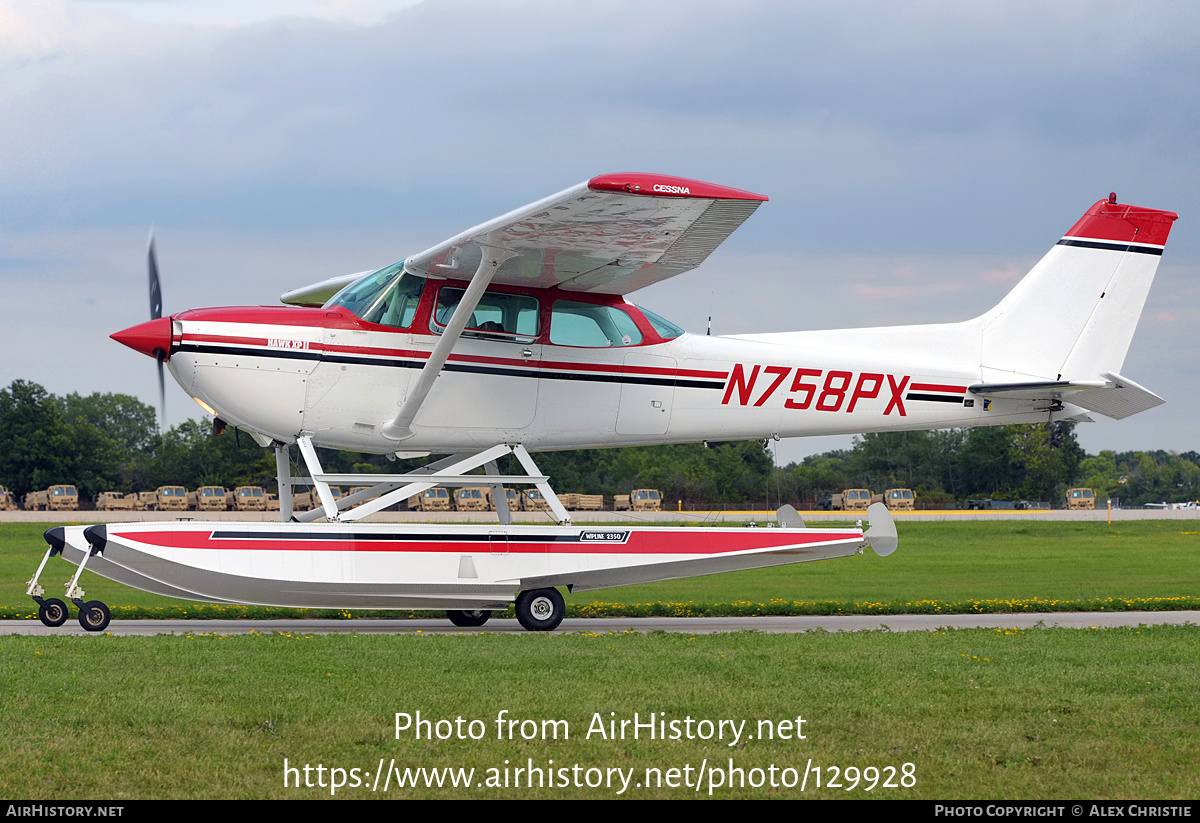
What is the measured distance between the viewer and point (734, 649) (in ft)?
33.5

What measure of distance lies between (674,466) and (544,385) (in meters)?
64.6

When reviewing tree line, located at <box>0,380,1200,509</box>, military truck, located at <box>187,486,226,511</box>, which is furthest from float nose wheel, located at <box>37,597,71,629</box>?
military truck, located at <box>187,486,226,511</box>

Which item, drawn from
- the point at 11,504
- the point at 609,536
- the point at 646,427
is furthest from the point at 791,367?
the point at 11,504

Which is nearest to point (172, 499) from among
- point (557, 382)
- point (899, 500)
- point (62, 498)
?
point (62, 498)

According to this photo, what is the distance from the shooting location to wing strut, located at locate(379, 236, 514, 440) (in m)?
11.9

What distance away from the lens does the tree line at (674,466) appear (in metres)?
71.6

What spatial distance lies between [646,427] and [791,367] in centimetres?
208

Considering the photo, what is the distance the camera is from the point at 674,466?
7762 cm

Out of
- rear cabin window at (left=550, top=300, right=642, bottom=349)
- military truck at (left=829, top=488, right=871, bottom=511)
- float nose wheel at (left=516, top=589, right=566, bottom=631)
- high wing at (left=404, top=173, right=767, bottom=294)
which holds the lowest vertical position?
military truck at (left=829, top=488, right=871, bottom=511)

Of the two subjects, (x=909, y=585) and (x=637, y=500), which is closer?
(x=909, y=585)

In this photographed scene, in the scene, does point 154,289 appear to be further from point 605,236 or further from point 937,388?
point 937,388

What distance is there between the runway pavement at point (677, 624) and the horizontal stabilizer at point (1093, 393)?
2.90m

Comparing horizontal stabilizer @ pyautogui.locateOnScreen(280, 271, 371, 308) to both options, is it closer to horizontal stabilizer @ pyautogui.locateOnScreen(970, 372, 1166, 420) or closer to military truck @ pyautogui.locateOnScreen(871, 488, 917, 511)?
horizontal stabilizer @ pyautogui.locateOnScreen(970, 372, 1166, 420)

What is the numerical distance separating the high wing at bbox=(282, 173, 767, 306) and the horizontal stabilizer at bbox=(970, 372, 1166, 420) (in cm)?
476
